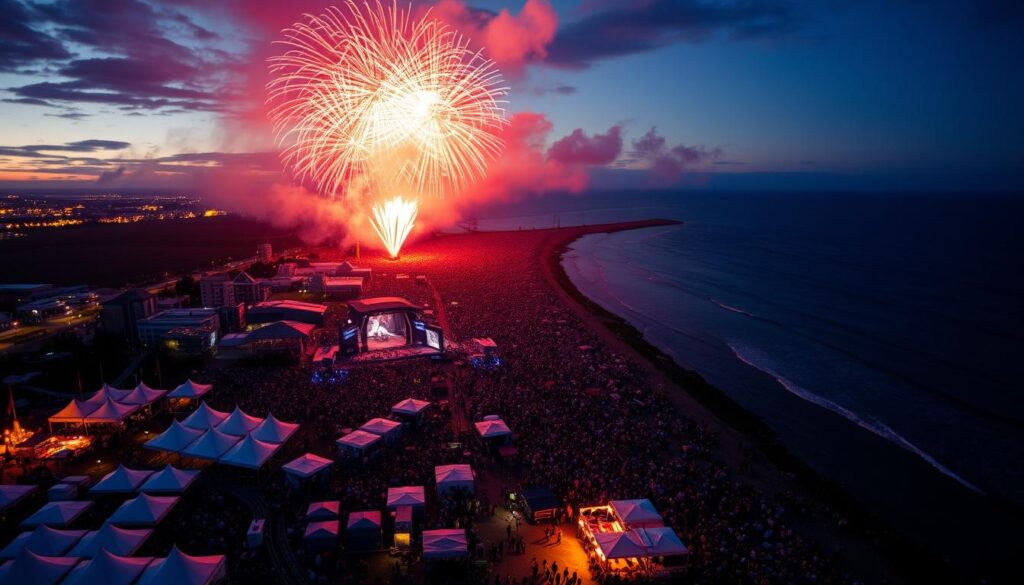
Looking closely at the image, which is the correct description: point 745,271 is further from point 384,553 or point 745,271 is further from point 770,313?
point 384,553

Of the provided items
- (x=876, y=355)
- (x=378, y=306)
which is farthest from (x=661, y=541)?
(x=876, y=355)

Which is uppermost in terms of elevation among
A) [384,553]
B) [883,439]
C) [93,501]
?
[93,501]

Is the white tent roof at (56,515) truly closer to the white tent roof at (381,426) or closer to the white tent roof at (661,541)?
the white tent roof at (381,426)

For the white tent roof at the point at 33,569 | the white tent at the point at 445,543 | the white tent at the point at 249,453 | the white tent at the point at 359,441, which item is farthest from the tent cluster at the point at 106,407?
the white tent at the point at 445,543

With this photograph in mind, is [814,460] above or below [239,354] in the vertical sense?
below

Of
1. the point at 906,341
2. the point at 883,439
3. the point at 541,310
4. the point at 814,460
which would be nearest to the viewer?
the point at 814,460

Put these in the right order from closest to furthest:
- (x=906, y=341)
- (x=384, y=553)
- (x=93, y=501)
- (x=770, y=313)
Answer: (x=384, y=553)
(x=93, y=501)
(x=906, y=341)
(x=770, y=313)

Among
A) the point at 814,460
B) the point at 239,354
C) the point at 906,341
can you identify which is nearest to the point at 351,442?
the point at 239,354
